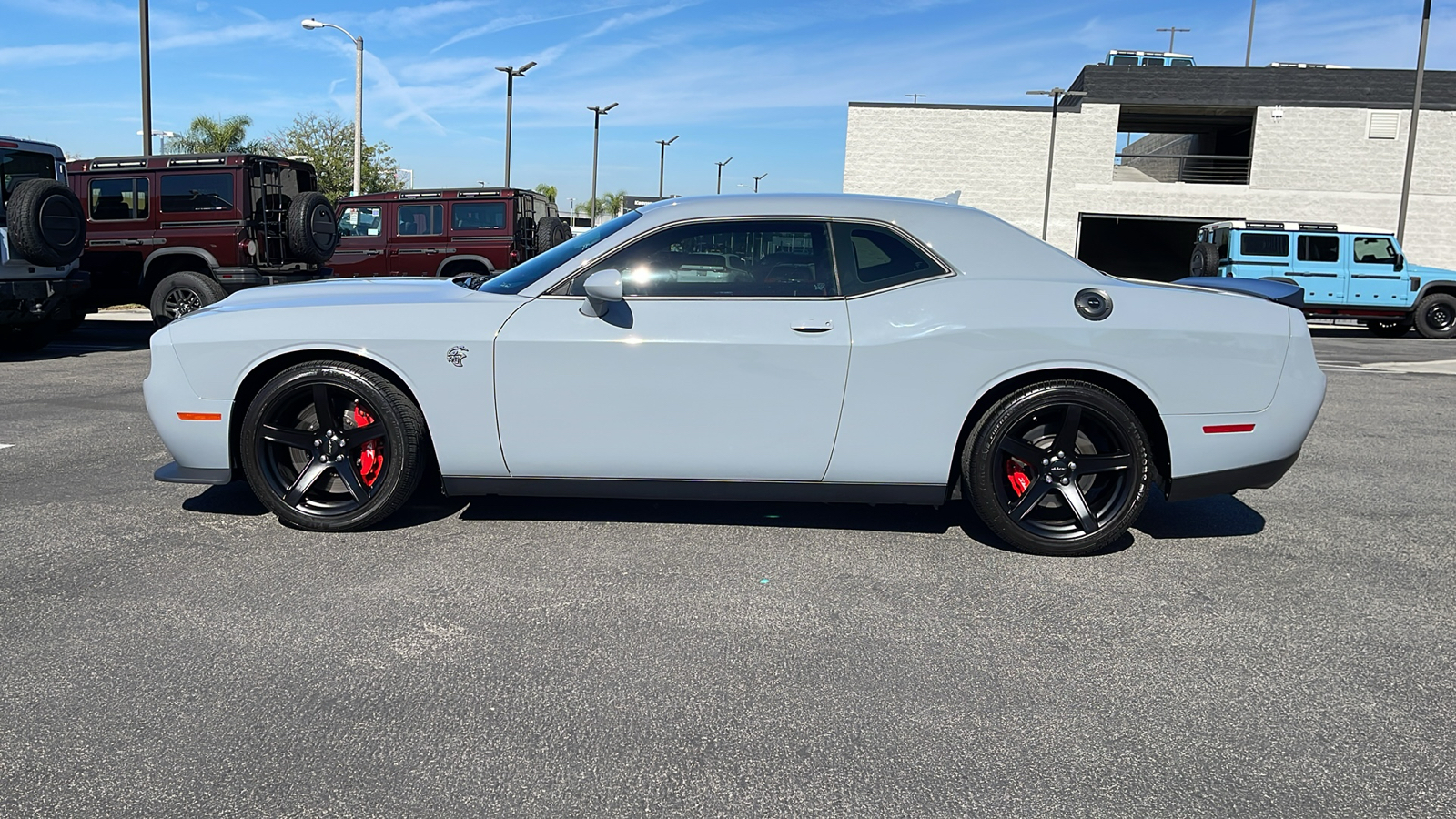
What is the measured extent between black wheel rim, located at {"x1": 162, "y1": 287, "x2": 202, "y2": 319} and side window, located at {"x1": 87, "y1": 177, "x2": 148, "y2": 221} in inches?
43.1

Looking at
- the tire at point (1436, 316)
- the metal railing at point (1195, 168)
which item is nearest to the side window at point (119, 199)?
the tire at point (1436, 316)

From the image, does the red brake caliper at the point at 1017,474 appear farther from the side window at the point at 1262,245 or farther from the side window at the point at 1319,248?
the side window at the point at 1319,248

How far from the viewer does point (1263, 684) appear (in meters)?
3.01

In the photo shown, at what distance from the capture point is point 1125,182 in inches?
1283

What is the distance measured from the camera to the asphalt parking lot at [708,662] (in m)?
2.40

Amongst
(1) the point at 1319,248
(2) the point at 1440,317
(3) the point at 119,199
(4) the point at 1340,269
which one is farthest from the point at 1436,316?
(3) the point at 119,199

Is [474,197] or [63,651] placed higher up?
[474,197]

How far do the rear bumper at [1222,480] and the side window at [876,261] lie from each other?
4.30ft

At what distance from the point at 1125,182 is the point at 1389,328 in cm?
1409

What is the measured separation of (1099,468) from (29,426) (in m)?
6.53

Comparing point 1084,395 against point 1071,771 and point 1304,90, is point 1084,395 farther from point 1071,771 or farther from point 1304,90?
point 1304,90

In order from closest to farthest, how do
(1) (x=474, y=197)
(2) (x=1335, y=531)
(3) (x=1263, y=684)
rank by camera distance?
(3) (x=1263, y=684), (2) (x=1335, y=531), (1) (x=474, y=197)

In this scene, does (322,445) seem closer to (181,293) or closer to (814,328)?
(814,328)

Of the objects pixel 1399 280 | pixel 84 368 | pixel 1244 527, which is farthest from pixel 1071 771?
pixel 1399 280
